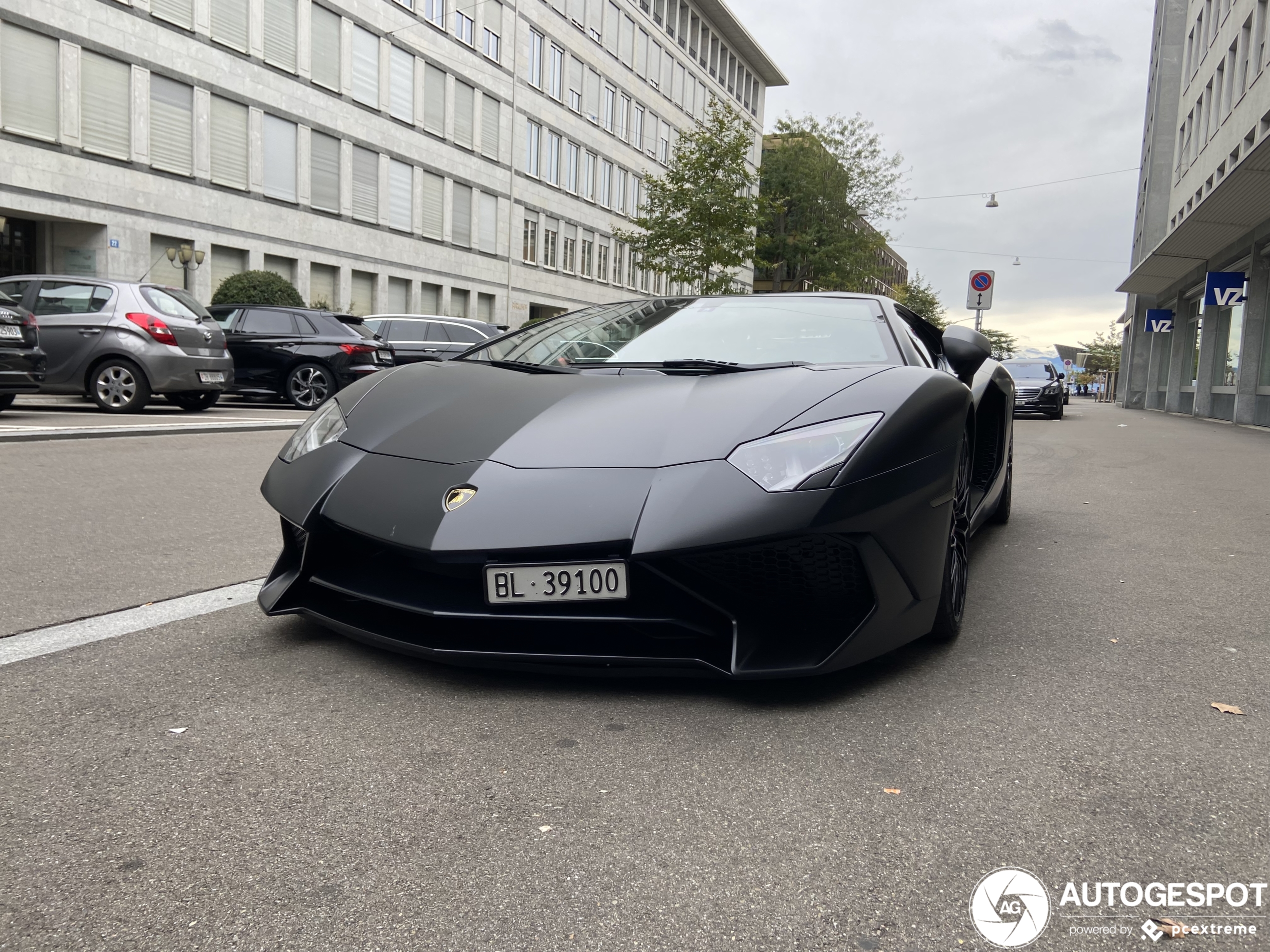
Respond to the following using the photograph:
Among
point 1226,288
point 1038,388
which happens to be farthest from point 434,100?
point 1226,288

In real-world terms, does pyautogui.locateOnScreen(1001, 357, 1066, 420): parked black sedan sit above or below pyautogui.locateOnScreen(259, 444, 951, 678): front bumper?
above

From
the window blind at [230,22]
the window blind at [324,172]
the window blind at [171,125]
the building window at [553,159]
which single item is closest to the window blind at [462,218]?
the building window at [553,159]

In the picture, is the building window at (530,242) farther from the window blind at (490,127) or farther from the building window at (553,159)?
the window blind at (490,127)

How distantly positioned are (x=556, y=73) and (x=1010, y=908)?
42781 millimetres

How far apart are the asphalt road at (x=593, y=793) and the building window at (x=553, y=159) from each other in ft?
131

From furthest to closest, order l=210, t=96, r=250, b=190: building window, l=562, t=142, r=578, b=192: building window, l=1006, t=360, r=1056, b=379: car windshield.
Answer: l=562, t=142, r=578, b=192: building window, l=210, t=96, r=250, b=190: building window, l=1006, t=360, r=1056, b=379: car windshield

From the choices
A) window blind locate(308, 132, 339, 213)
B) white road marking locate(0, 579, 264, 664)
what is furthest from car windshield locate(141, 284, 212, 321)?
window blind locate(308, 132, 339, 213)

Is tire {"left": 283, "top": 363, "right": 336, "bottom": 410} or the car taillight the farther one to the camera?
tire {"left": 283, "top": 363, "right": 336, "bottom": 410}

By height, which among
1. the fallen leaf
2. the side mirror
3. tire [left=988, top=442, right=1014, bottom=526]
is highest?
the side mirror

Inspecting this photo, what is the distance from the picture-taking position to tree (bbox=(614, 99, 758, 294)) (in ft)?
110

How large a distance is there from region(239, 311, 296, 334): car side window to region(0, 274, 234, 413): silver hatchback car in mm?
3002

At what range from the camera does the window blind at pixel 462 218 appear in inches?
1409

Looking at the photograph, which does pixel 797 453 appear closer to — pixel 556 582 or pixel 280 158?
pixel 556 582

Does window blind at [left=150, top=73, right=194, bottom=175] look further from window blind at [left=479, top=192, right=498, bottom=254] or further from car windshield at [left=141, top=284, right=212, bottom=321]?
car windshield at [left=141, top=284, right=212, bottom=321]
